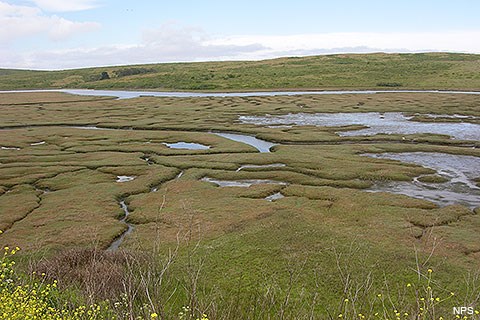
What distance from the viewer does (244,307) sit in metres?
15.0

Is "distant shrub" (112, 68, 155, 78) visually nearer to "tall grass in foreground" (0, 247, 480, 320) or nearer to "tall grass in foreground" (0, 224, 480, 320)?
"tall grass in foreground" (0, 224, 480, 320)

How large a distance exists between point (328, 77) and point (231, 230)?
404 ft

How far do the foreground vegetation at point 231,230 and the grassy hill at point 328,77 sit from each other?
8161 centimetres

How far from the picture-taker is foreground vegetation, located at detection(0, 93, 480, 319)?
553 inches

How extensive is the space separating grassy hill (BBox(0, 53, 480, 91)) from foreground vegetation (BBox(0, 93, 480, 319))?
3213 inches

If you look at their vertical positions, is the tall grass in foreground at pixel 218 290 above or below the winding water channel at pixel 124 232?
above

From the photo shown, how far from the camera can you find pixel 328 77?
139 meters

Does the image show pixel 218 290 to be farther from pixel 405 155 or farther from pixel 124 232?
pixel 405 155

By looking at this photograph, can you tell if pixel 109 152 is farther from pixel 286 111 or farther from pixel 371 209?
pixel 286 111

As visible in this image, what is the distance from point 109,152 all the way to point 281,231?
26.1 metres

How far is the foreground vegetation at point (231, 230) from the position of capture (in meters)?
14.0

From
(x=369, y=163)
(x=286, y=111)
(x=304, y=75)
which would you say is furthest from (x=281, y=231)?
(x=304, y=75)

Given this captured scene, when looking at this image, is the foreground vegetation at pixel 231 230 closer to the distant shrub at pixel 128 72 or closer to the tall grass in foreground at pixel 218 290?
the tall grass in foreground at pixel 218 290

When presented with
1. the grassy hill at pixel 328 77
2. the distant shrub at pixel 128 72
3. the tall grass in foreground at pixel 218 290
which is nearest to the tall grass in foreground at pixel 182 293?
the tall grass in foreground at pixel 218 290
